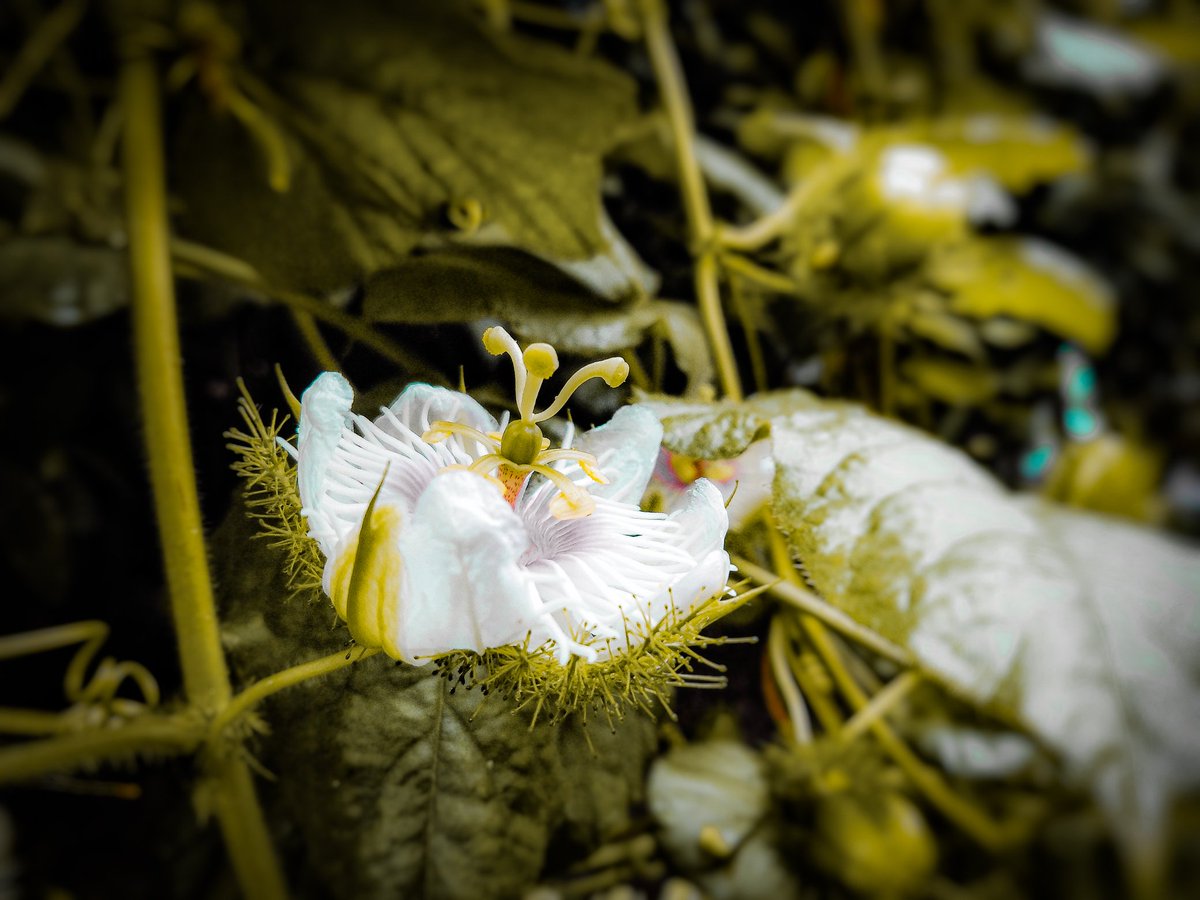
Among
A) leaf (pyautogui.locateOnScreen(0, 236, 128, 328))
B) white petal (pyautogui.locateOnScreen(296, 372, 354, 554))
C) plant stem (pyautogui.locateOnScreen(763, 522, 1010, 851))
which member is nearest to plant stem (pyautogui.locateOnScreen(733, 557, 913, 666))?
plant stem (pyautogui.locateOnScreen(763, 522, 1010, 851))

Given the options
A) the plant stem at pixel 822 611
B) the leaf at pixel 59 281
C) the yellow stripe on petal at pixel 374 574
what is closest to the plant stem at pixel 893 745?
the plant stem at pixel 822 611

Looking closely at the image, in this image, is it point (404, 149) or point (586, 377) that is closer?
point (586, 377)

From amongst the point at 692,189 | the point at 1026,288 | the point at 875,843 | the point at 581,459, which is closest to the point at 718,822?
the point at 875,843

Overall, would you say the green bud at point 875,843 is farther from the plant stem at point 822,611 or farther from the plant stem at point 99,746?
the plant stem at point 99,746

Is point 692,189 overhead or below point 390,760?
overhead

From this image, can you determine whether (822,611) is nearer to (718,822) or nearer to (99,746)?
(718,822)

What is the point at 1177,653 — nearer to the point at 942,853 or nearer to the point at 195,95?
the point at 942,853

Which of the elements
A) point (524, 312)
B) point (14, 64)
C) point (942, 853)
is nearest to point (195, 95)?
point (14, 64)

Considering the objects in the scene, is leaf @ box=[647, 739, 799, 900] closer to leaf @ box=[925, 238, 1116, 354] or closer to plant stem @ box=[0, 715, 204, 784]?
plant stem @ box=[0, 715, 204, 784]
